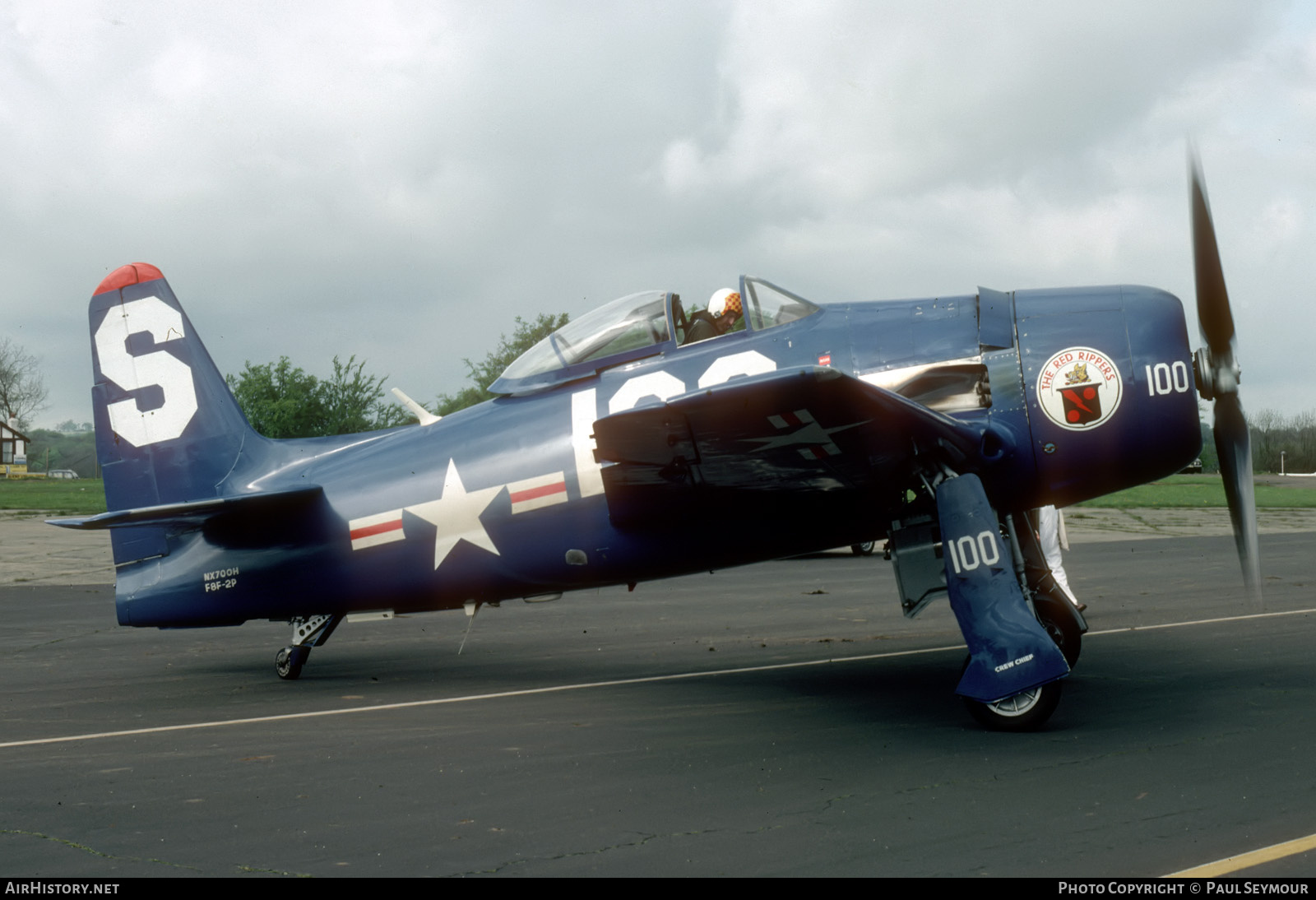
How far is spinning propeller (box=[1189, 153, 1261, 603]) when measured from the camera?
269 inches

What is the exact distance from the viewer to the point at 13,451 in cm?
10900

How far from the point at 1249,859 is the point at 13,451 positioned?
127 meters

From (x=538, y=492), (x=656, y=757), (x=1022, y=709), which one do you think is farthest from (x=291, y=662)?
(x=1022, y=709)

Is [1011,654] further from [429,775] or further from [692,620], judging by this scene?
[692,620]

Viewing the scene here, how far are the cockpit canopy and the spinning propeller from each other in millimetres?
2602

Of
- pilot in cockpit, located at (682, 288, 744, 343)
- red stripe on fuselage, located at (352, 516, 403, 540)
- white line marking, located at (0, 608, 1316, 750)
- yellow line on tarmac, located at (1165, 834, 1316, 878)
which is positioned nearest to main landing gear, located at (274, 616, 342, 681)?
red stripe on fuselage, located at (352, 516, 403, 540)

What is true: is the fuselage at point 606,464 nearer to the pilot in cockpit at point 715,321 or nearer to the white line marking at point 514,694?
the pilot in cockpit at point 715,321

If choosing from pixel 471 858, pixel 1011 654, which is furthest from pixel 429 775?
pixel 1011 654

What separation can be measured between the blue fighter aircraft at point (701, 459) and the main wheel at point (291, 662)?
20 mm

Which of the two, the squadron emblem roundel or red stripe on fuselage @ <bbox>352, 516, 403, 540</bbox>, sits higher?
the squadron emblem roundel

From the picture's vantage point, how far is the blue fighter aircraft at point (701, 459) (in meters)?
6.25

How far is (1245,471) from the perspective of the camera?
23.5 feet

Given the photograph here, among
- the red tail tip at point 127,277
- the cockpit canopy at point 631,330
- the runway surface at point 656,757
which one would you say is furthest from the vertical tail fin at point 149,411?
the cockpit canopy at point 631,330

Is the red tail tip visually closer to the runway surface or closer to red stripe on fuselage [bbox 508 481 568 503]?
the runway surface
